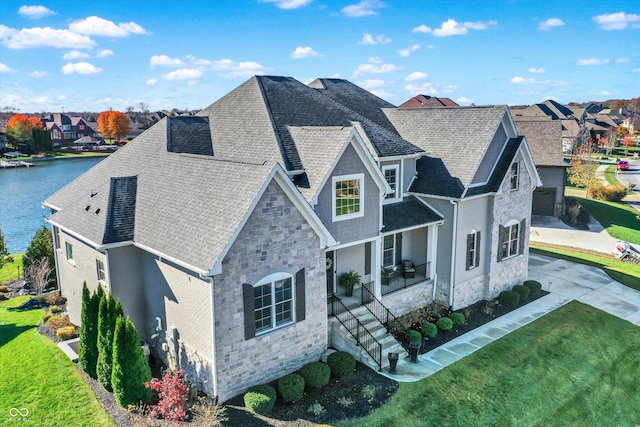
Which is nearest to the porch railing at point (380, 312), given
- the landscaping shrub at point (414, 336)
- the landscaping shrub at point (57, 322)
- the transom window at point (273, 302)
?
the landscaping shrub at point (414, 336)

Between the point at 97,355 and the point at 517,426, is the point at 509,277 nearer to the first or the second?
the point at 517,426

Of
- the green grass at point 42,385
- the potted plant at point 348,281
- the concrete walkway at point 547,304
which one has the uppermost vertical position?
the potted plant at point 348,281

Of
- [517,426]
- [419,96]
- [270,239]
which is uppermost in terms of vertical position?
[419,96]

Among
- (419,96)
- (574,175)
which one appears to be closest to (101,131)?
(419,96)

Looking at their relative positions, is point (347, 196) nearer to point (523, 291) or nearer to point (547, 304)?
point (523, 291)

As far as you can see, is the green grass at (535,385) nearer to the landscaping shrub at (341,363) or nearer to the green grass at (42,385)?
the landscaping shrub at (341,363)

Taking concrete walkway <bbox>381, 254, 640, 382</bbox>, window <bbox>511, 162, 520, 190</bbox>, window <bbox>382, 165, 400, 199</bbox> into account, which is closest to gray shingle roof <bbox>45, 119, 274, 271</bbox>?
concrete walkway <bbox>381, 254, 640, 382</bbox>

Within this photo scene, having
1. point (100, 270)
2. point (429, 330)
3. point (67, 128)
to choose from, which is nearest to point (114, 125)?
point (67, 128)
